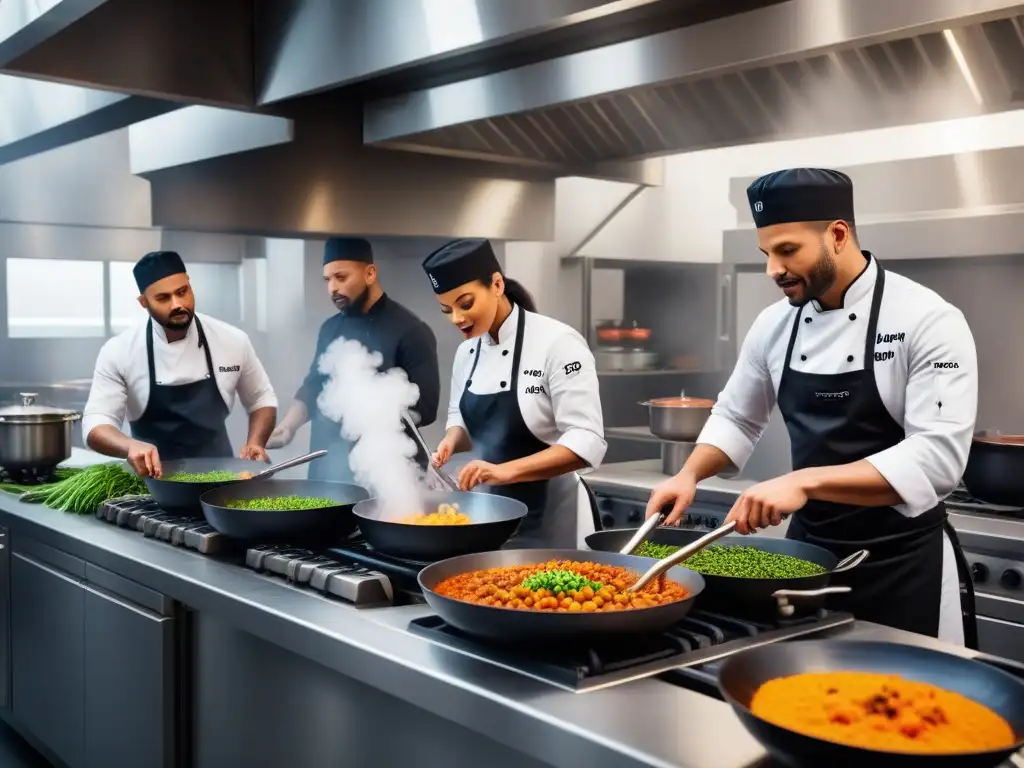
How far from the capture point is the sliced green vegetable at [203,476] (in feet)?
8.80

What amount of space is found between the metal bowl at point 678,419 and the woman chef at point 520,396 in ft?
2.61

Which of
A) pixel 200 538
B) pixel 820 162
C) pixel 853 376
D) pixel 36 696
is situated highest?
pixel 820 162

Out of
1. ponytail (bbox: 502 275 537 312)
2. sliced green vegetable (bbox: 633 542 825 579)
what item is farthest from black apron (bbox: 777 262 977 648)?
ponytail (bbox: 502 275 537 312)

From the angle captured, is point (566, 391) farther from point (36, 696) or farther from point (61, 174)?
point (61, 174)

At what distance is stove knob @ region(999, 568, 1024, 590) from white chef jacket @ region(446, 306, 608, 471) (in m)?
1.15

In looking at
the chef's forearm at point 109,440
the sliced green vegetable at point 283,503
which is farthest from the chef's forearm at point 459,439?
the chef's forearm at point 109,440

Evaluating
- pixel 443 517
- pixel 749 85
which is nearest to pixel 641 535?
pixel 443 517

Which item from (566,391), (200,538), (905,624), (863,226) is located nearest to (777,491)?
(905,624)

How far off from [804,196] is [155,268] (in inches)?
88.8

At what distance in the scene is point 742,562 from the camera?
5.93 feet

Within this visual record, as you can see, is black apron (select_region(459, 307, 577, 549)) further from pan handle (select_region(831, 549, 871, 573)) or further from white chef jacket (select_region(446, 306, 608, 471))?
pan handle (select_region(831, 549, 871, 573))

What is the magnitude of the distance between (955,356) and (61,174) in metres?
4.20

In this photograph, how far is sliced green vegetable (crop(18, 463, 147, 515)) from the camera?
2918 millimetres

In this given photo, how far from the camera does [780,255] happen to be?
211cm
